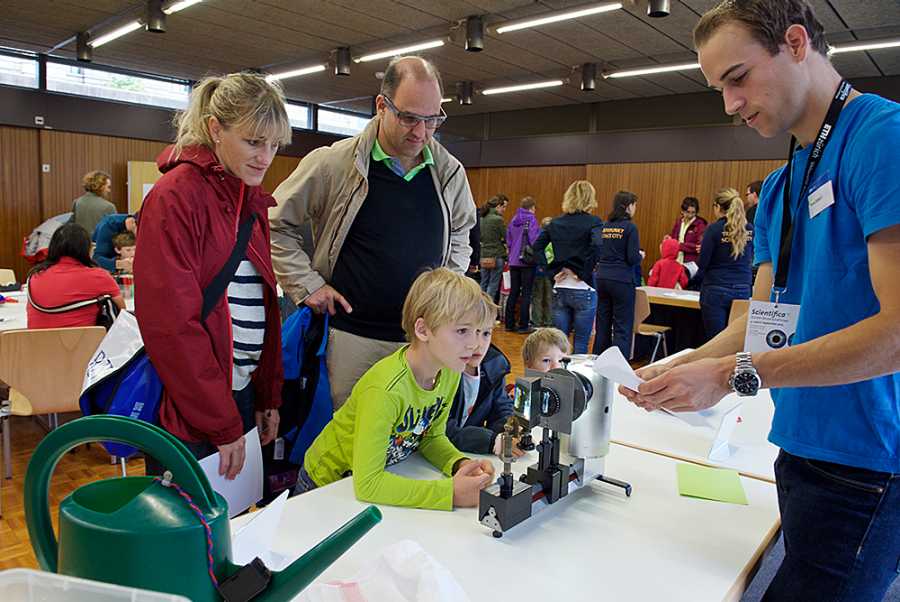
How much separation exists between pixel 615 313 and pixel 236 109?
475 centimetres

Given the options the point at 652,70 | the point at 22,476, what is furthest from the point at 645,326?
the point at 22,476

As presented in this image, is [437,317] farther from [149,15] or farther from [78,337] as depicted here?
[149,15]

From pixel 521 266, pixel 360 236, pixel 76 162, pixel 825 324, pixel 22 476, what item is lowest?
pixel 22 476

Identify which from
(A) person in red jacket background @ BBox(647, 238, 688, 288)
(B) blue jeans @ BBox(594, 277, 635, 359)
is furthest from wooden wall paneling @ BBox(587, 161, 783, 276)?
(B) blue jeans @ BBox(594, 277, 635, 359)

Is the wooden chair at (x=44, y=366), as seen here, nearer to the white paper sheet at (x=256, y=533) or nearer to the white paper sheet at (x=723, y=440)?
the white paper sheet at (x=256, y=533)

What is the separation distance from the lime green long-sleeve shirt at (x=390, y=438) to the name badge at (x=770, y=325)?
657 millimetres

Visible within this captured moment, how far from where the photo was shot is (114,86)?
30.7 feet

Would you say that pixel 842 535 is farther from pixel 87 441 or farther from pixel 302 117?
pixel 302 117

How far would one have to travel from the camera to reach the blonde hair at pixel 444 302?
5.11 feet

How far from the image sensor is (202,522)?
596 millimetres

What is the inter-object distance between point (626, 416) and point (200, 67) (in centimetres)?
902

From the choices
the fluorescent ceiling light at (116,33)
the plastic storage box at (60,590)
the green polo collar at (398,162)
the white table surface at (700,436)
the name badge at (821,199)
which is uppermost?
the fluorescent ceiling light at (116,33)

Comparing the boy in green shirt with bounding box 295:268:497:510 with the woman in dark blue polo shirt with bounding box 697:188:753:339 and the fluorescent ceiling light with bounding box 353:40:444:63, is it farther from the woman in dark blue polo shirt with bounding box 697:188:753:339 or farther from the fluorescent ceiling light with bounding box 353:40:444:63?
the fluorescent ceiling light with bounding box 353:40:444:63

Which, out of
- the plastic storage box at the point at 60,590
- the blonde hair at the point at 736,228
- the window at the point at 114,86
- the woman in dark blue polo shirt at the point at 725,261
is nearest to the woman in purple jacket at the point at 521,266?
the woman in dark blue polo shirt at the point at 725,261
